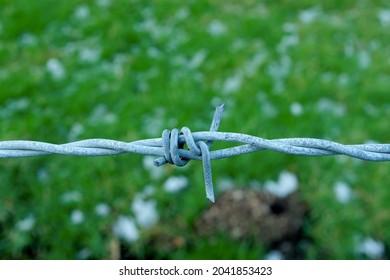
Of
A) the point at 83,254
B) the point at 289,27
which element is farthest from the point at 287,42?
the point at 83,254

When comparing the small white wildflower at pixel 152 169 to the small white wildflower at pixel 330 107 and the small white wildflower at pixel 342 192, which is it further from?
the small white wildflower at pixel 330 107

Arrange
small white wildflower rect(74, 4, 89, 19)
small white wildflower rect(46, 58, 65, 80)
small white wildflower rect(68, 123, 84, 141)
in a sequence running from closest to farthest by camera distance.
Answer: small white wildflower rect(68, 123, 84, 141) → small white wildflower rect(46, 58, 65, 80) → small white wildflower rect(74, 4, 89, 19)

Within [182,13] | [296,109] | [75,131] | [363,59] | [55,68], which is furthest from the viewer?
[182,13]

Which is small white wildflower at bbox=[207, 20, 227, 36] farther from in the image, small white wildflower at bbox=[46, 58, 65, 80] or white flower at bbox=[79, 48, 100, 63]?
small white wildflower at bbox=[46, 58, 65, 80]

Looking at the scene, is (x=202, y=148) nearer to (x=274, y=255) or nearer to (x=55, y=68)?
(x=274, y=255)

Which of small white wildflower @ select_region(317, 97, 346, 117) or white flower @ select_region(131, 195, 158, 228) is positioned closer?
white flower @ select_region(131, 195, 158, 228)

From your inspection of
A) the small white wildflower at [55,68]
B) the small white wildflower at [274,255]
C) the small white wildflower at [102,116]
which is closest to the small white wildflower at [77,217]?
the small white wildflower at [102,116]

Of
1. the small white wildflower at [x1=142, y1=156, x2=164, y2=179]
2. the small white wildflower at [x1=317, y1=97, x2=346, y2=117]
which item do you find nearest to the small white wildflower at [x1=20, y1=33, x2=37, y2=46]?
Answer: the small white wildflower at [x1=142, y1=156, x2=164, y2=179]
